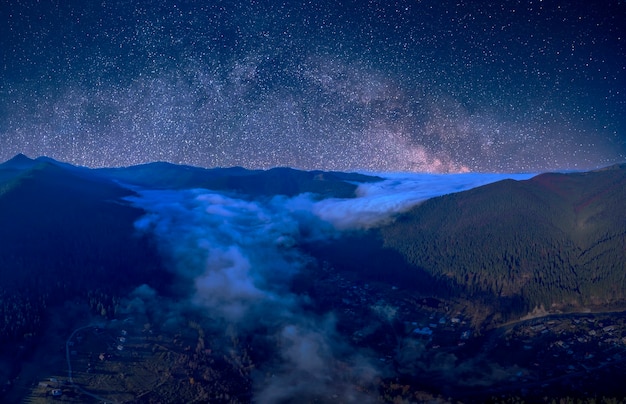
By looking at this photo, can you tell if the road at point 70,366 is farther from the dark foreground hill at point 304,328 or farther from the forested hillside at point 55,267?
the forested hillside at point 55,267

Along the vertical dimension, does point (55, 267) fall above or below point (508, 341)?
above

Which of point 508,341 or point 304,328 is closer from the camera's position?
point 508,341

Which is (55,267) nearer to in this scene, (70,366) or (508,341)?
(70,366)

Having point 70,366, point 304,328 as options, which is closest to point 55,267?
point 70,366

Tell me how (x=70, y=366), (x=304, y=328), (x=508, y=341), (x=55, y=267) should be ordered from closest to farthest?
(x=70, y=366)
(x=508, y=341)
(x=304, y=328)
(x=55, y=267)

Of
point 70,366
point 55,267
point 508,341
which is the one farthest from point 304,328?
point 55,267

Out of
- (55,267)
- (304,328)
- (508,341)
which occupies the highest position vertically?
(55,267)

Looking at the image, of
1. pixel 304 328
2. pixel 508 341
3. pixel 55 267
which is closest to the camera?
pixel 508 341

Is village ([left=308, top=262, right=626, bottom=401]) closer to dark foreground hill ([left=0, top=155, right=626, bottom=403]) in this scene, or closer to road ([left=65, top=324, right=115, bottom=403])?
dark foreground hill ([left=0, top=155, right=626, bottom=403])

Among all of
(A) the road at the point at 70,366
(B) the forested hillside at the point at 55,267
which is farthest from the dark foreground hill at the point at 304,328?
(B) the forested hillside at the point at 55,267

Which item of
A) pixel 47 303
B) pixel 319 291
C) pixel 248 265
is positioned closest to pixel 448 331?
pixel 319 291

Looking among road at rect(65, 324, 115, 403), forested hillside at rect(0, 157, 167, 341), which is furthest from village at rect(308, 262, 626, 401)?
forested hillside at rect(0, 157, 167, 341)
